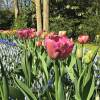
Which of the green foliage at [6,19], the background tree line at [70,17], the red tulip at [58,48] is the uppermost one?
the red tulip at [58,48]

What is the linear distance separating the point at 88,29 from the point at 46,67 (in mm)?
25218

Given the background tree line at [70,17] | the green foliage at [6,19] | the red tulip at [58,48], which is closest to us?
the red tulip at [58,48]

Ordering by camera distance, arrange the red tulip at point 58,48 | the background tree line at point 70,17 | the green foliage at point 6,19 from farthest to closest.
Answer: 1. the green foliage at point 6,19
2. the background tree line at point 70,17
3. the red tulip at point 58,48

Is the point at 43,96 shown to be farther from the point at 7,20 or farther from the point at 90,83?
the point at 7,20

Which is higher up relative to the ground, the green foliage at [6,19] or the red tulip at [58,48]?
the red tulip at [58,48]

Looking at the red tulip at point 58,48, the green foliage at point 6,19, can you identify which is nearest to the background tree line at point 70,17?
the green foliage at point 6,19

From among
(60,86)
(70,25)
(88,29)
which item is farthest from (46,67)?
(70,25)

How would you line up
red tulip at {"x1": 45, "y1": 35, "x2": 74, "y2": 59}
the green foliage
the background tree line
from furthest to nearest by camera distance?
the green foliage
the background tree line
red tulip at {"x1": 45, "y1": 35, "x2": 74, "y2": 59}

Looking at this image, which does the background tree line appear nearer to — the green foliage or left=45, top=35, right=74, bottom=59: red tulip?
the green foliage

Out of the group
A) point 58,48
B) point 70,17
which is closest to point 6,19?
point 70,17

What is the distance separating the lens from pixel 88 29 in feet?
97.2

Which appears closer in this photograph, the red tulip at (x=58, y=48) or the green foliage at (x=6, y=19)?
the red tulip at (x=58, y=48)

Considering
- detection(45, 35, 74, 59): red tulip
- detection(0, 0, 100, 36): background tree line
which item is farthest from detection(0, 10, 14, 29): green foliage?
detection(45, 35, 74, 59): red tulip

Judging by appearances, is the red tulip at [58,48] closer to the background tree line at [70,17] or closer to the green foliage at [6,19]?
the background tree line at [70,17]
